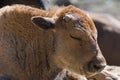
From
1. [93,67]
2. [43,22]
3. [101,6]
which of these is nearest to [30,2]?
[43,22]

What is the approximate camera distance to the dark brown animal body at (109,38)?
539 inches

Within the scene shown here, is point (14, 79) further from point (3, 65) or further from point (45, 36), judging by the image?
point (45, 36)

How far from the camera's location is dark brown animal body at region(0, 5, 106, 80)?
6.57 meters

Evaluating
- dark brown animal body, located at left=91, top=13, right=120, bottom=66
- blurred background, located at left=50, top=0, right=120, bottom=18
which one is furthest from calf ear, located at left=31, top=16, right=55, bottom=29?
blurred background, located at left=50, top=0, right=120, bottom=18

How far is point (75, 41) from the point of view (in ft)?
21.6

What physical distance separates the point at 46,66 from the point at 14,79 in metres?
0.46

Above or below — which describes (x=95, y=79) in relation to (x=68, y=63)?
below

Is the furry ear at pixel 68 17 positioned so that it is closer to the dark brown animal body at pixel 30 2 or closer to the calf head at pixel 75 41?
the calf head at pixel 75 41

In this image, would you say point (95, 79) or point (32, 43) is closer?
point (32, 43)

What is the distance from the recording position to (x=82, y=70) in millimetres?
6688

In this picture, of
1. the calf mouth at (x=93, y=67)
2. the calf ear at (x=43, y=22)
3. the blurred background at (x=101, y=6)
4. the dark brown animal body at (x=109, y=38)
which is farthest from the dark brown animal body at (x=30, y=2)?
the blurred background at (x=101, y=6)

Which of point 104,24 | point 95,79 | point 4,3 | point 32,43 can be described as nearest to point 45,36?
point 32,43

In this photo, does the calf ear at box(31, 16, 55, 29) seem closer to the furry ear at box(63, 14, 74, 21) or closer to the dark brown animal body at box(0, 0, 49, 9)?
the furry ear at box(63, 14, 74, 21)

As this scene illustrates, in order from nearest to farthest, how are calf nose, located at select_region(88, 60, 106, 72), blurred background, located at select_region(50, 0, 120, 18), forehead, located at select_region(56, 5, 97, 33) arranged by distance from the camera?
calf nose, located at select_region(88, 60, 106, 72)
forehead, located at select_region(56, 5, 97, 33)
blurred background, located at select_region(50, 0, 120, 18)
